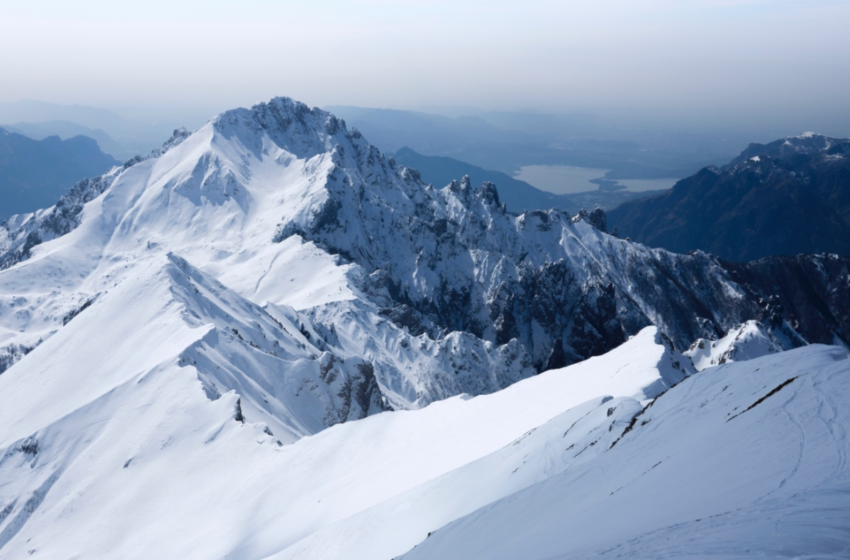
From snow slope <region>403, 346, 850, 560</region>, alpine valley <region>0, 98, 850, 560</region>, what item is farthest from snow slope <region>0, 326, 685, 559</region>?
snow slope <region>403, 346, 850, 560</region>

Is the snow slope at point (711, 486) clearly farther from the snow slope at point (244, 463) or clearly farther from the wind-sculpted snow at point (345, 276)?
the wind-sculpted snow at point (345, 276)

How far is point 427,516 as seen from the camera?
29125mm

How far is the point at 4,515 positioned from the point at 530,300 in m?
143

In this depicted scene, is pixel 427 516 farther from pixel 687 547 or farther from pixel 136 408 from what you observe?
pixel 136 408

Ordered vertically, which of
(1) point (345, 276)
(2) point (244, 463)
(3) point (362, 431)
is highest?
(3) point (362, 431)

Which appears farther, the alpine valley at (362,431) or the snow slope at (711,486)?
the alpine valley at (362,431)

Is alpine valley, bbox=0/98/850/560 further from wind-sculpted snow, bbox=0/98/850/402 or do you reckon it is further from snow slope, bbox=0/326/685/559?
wind-sculpted snow, bbox=0/98/850/402

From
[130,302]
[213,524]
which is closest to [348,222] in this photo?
[130,302]

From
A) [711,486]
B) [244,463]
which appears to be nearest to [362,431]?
[244,463]

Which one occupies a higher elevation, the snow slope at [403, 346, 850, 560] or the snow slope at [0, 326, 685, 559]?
the snow slope at [403, 346, 850, 560]

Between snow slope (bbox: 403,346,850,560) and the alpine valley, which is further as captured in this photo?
the alpine valley

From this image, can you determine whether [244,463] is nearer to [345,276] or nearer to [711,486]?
[711,486]

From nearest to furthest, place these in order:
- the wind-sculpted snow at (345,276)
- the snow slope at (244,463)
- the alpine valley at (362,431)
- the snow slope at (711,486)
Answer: the snow slope at (711,486), the alpine valley at (362,431), the snow slope at (244,463), the wind-sculpted snow at (345,276)

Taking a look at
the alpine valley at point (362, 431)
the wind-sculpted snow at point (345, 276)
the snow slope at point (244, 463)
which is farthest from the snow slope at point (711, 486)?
the wind-sculpted snow at point (345, 276)
